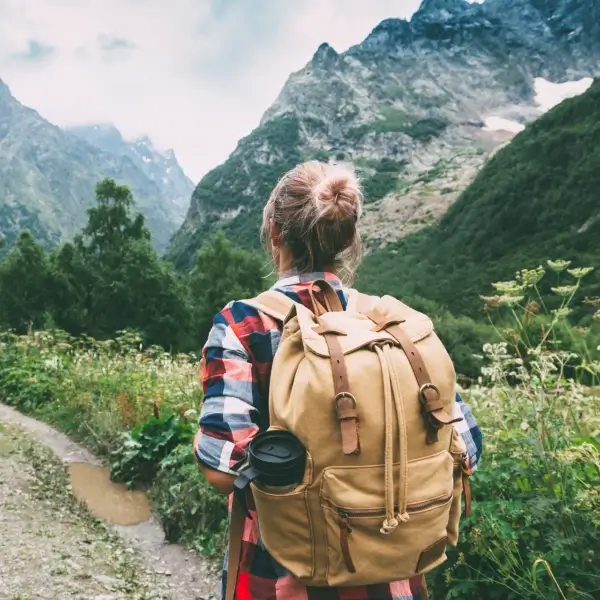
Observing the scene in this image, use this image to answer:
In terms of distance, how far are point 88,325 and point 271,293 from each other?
94.7 ft

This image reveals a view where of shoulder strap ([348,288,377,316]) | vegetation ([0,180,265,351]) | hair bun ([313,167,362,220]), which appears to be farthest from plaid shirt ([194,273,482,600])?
vegetation ([0,180,265,351])

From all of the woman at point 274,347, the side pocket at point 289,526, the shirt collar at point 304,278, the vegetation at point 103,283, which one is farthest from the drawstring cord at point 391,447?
the vegetation at point 103,283

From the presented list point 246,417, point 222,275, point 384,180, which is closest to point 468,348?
point 222,275

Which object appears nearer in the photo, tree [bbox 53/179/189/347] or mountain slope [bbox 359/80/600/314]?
tree [bbox 53/179/189/347]

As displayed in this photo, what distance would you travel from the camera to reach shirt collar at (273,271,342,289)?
175cm

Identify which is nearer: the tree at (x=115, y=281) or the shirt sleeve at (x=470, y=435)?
the shirt sleeve at (x=470, y=435)

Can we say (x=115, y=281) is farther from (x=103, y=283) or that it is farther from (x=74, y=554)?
(x=74, y=554)

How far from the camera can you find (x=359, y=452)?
1313 millimetres

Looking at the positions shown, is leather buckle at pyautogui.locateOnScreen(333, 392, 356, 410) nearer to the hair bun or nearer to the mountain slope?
the hair bun

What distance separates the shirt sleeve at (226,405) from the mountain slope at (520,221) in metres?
62.1

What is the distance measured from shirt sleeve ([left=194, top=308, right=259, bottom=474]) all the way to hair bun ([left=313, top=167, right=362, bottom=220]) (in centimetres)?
46

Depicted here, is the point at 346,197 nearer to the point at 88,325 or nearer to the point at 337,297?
the point at 337,297

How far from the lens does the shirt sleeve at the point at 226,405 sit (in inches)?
57.9

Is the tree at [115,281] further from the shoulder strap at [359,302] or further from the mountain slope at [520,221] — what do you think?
the mountain slope at [520,221]
